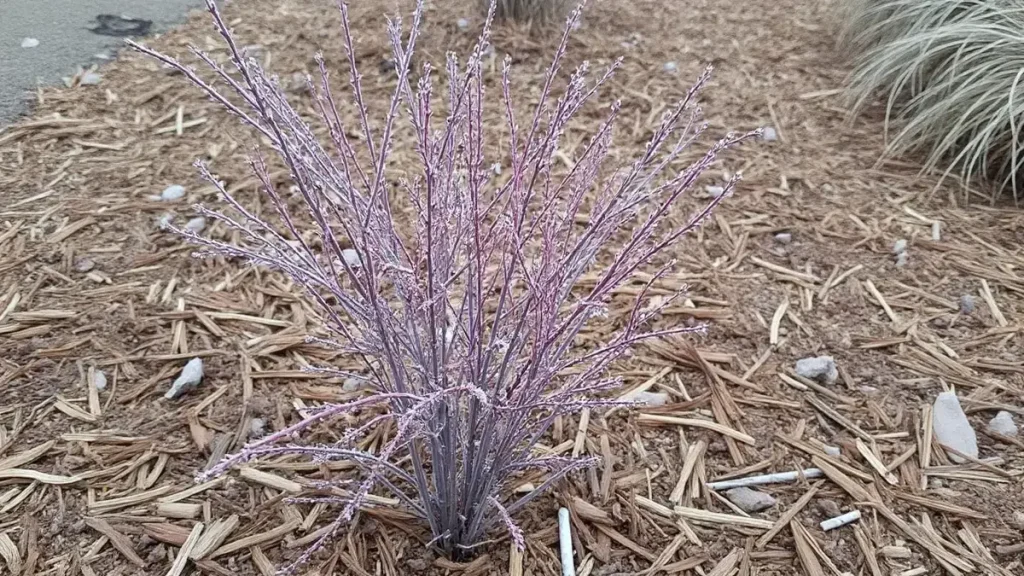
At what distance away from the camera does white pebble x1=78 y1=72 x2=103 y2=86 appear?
284 centimetres

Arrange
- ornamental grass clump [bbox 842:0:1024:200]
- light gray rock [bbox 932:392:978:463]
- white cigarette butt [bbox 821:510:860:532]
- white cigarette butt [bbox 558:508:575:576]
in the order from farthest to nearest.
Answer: ornamental grass clump [bbox 842:0:1024:200] < light gray rock [bbox 932:392:978:463] < white cigarette butt [bbox 821:510:860:532] < white cigarette butt [bbox 558:508:575:576]

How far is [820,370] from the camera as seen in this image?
182 cm

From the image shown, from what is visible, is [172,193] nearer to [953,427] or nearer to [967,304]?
[953,427]

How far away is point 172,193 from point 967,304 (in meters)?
2.56

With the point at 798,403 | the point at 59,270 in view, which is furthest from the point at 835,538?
the point at 59,270

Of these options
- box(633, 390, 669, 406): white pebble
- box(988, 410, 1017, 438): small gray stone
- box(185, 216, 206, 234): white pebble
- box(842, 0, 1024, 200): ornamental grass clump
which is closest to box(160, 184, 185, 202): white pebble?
box(185, 216, 206, 234): white pebble

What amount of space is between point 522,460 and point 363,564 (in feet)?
1.26

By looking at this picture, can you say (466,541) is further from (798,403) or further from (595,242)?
(798,403)

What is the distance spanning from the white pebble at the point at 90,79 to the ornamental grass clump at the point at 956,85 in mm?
3169

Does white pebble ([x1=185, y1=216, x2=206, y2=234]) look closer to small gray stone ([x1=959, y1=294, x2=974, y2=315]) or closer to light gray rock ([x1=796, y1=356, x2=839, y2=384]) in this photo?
light gray rock ([x1=796, y1=356, x2=839, y2=384])

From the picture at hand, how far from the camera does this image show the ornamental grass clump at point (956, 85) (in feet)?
8.08

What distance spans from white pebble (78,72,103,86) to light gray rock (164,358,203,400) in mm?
1757

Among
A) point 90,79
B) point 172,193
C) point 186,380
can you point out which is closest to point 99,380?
point 186,380

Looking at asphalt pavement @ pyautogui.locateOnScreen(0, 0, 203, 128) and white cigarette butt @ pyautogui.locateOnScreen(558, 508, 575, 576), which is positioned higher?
asphalt pavement @ pyautogui.locateOnScreen(0, 0, 203, 128)
